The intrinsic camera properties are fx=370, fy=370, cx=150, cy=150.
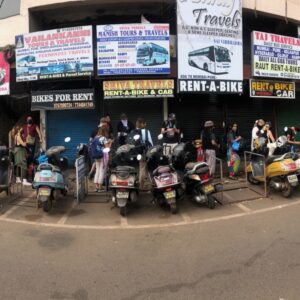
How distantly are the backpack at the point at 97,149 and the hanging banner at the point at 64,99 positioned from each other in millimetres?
2526

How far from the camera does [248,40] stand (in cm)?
1358

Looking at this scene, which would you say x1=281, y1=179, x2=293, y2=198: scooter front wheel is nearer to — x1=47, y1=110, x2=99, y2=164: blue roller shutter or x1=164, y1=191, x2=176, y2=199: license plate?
x1=164, y1=191, x2=176, y2=199: license plate

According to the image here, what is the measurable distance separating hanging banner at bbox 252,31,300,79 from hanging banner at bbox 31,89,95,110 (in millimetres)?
5299

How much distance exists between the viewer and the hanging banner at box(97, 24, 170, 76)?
10.8 m

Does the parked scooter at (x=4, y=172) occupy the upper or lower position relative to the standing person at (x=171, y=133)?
lower

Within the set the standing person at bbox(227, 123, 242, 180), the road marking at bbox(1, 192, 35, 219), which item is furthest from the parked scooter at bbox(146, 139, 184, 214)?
the standing person at bbox(227, 123, 242, 180)

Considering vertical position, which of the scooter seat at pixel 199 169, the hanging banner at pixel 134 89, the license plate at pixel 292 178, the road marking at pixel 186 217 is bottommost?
the road marking at pixel 186 217

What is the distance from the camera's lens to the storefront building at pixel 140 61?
1081 centimetres

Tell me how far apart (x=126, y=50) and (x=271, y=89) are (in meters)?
5.03

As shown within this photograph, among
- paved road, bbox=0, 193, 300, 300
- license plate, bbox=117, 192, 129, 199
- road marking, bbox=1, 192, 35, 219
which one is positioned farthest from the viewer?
road marking, bbox=1, 192, 35, 219

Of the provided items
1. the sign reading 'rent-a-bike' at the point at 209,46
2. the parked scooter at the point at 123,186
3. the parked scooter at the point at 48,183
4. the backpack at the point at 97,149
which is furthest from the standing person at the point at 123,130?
the parked scooter at the point at 123,186

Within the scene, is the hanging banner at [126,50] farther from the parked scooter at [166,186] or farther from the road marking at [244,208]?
the road marking at [244,208]

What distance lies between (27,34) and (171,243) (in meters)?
8.57

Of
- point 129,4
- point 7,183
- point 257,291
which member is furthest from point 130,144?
point 129,4
